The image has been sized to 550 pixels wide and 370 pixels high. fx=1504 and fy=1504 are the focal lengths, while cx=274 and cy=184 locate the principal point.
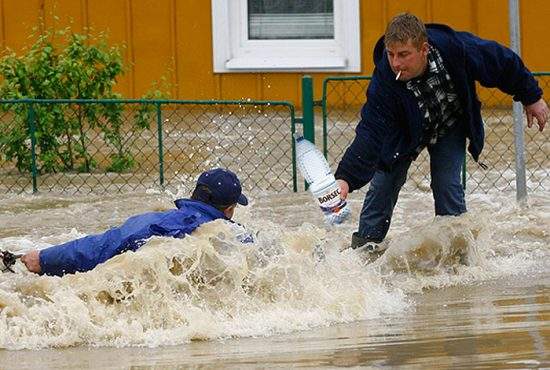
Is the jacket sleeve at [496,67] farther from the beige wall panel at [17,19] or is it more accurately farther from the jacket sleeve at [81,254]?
the beige wall panel at [17,19]

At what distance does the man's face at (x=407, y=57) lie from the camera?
27.3 ft

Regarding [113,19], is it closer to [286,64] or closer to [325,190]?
[286,64]

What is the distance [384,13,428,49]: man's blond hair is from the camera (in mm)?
8289

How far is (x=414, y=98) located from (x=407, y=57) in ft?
1.08

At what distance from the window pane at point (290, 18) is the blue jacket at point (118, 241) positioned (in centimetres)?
876

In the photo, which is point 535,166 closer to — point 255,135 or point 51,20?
point 255,135

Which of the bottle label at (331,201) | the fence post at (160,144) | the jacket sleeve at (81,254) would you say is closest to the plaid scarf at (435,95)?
the bottle label at (331,201)

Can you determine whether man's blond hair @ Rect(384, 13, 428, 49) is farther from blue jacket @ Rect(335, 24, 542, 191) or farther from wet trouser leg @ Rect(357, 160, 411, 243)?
wet trouser leg @ Rect(357, 160, 411, 243)

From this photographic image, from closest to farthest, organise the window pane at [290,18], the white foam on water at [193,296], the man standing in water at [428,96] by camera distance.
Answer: the white foam on water at [193,296] → the man standing in water at [428,96] → the window pane at [290,18]

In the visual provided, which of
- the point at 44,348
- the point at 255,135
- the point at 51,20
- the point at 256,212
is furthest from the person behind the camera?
the point at 51,20

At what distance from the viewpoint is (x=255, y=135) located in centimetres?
1491

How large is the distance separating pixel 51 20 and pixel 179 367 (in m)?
10.7

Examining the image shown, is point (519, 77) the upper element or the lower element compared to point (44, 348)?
upper

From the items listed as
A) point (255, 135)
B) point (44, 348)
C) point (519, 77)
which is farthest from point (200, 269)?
point (255, 135)
